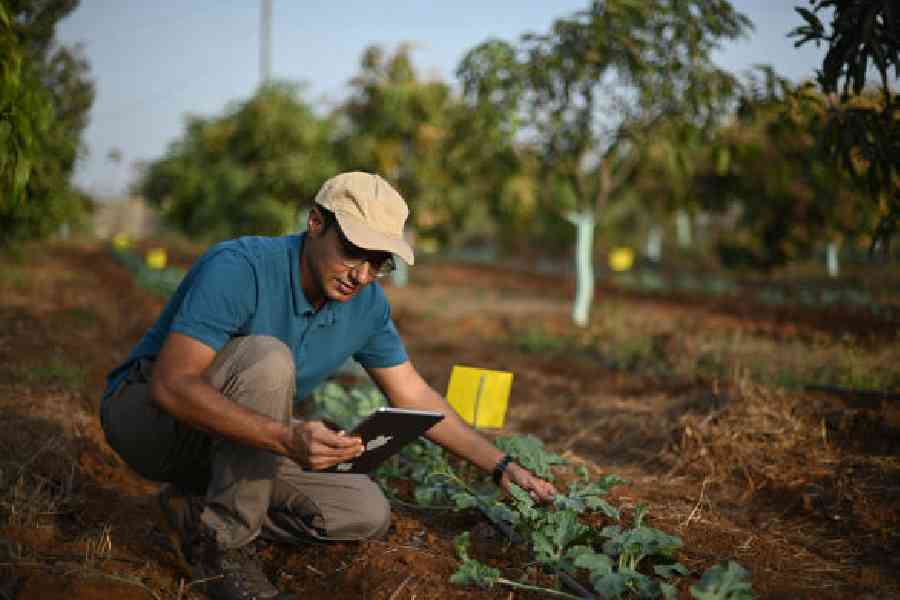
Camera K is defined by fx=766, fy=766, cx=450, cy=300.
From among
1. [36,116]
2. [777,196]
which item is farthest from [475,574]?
[777,196]

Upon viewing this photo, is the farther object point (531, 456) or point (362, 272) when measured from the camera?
point (531, 456)

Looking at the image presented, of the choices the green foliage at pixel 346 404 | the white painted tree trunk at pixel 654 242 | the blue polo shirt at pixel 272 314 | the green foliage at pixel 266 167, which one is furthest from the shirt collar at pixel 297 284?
the white painted tree trunk at pixel 654 242

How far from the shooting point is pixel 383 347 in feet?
8.54

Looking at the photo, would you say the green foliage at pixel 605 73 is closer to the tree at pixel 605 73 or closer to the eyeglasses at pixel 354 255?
the tree at pixel 605 73

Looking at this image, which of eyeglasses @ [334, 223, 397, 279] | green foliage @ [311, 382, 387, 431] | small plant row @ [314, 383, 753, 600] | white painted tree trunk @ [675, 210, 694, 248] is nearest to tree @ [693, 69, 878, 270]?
green foliage @ [311, 382, 387, 431]

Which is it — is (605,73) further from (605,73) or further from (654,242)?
(654,242)

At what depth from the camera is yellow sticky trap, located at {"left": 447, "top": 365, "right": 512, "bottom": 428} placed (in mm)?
3371

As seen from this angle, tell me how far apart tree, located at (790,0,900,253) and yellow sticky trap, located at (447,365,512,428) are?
6.77ft

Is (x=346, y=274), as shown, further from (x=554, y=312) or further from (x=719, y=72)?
(x=554, y=312)

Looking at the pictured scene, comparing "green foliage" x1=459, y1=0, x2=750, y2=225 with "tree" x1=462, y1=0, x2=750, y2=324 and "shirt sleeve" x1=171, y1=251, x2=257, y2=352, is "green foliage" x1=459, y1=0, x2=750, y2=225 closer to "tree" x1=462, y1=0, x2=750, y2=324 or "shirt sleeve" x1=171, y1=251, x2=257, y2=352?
"tree" x1=462, y1=0, x2=750, y2=324

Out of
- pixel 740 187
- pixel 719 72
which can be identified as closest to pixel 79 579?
pixel 719 72

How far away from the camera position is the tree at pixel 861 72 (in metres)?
3.45

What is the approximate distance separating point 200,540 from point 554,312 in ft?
30.0

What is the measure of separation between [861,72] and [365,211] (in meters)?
2.62
